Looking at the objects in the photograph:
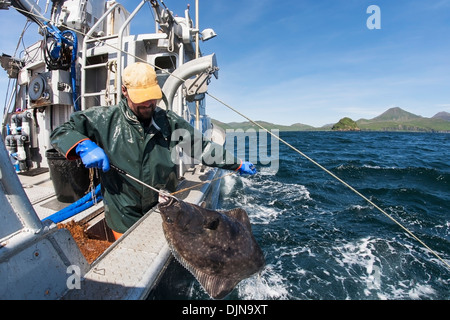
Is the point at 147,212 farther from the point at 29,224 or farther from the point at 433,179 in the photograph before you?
the point at 433,179

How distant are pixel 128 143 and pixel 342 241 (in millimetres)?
4839

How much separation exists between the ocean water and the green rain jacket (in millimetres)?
1021

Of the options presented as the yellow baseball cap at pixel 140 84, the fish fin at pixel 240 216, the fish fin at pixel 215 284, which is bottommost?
the fish fin at pixel 215 284

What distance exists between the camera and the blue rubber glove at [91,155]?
231 cm

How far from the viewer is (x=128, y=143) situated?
2613 mm

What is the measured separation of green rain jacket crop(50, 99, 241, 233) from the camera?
2529 millimetres

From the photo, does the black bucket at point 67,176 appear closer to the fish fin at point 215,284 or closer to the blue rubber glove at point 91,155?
the blue rubber glove at point 91,155

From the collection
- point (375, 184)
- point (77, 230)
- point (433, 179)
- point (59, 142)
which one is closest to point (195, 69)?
point (59, 142)

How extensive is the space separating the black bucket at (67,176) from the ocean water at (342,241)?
2.90 metres

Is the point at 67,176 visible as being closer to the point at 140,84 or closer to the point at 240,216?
the point at 140,84

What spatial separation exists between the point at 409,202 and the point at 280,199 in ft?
12.7

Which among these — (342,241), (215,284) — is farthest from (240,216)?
(342,241)

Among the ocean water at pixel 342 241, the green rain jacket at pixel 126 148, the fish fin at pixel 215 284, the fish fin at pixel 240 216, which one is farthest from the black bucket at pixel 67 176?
the fish fin at pixel 215 284
